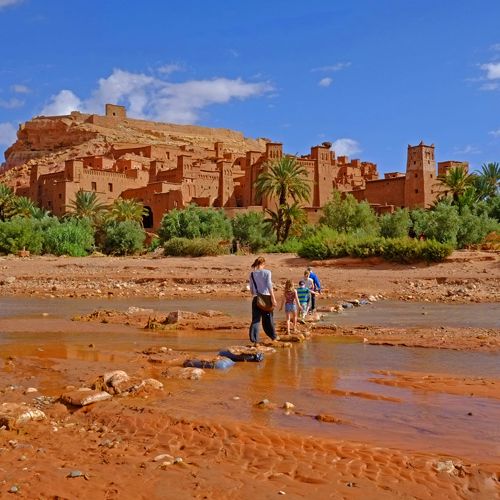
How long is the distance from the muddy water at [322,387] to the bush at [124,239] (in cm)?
3076

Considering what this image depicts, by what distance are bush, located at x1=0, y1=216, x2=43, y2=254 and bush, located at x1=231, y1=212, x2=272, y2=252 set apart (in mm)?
13586

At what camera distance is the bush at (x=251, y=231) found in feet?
144

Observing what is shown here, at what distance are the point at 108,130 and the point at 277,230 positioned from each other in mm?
49415

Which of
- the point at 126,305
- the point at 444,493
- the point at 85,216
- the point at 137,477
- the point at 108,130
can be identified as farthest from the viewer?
the point at 108,130

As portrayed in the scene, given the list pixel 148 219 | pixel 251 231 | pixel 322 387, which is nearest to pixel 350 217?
pixel 251 231

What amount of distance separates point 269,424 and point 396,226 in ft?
109

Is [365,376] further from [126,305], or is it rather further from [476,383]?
[126,305]

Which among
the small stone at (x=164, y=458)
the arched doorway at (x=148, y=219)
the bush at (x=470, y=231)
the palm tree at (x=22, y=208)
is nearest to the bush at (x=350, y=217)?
the bush at (x=470, y=231)

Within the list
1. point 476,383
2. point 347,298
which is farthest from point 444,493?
point 347,298

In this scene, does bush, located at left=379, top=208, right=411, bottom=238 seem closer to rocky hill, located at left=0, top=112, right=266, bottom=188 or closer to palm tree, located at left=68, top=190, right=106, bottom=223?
palm tree, located at left=68, top=190, right=106, bottom=223

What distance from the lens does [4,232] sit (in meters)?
39.9

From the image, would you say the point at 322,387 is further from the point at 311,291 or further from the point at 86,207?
the point at 86,207

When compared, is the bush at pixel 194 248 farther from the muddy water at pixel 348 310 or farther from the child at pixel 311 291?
the child at pixel 311 291

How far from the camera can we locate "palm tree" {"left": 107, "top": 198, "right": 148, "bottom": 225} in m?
49.3
